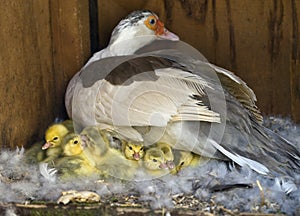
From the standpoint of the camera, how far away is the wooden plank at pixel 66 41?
9.32ft

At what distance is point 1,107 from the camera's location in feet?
7.77

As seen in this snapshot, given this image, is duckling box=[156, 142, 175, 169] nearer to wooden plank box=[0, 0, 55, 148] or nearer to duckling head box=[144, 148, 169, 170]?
duckling head box=[144, 148, 169, 170]

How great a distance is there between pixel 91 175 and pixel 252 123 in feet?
2.19

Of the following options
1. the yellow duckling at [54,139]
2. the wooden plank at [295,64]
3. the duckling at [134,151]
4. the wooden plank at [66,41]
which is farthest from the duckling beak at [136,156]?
the wooden plank at [295,64]

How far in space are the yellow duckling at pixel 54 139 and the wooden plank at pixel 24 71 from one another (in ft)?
0.32

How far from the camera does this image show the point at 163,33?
9.82 ft

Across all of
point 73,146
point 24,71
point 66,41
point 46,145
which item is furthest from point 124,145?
point 66,41

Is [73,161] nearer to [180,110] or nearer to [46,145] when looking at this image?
[46,145]

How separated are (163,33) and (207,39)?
20 cm

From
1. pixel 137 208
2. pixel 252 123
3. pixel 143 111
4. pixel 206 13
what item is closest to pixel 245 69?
pixel 206 13

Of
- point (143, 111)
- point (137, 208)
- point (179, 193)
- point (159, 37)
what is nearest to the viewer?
point (137, 208)

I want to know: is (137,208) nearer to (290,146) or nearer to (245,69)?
(290,146)

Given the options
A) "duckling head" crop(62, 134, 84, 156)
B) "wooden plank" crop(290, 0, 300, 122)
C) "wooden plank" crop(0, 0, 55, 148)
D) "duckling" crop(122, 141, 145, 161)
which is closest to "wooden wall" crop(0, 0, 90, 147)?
"wooden plank" crop(0, 0, 55, 148)

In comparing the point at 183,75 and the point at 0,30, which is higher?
the point at 0,30
